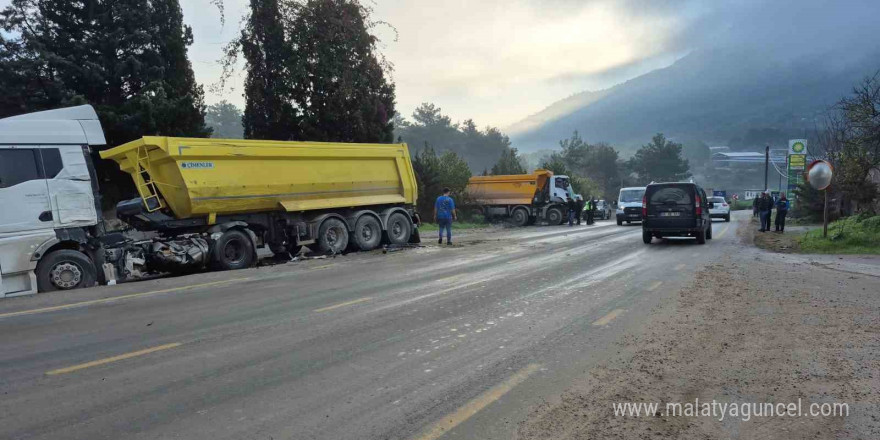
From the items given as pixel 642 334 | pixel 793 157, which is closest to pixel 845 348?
pixel 642 334

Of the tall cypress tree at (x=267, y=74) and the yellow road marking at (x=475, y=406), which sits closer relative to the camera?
the yellow road marking at (x=475, y=406)

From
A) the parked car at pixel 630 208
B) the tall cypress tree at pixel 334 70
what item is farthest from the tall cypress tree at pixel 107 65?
the parked car at pixel 630 208

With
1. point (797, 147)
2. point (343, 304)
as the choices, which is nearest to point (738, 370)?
point (343, 304)

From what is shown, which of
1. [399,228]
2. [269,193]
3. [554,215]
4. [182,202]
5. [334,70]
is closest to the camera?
[182,202]

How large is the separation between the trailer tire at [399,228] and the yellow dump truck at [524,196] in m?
14.7

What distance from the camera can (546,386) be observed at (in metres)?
4.14

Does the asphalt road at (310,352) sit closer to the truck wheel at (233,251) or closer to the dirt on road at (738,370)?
the dirt on road at (738,370)

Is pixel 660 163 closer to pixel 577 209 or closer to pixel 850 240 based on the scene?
pixel 577 209

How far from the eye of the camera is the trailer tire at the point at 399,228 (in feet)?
52.2

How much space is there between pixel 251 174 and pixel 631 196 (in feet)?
72.1

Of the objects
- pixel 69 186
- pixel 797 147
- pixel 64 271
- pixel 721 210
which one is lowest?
pixel 721 210

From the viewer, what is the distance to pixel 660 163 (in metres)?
98.2

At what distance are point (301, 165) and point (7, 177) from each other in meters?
5.98

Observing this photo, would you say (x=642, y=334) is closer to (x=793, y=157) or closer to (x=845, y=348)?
(x=845, y=348)
